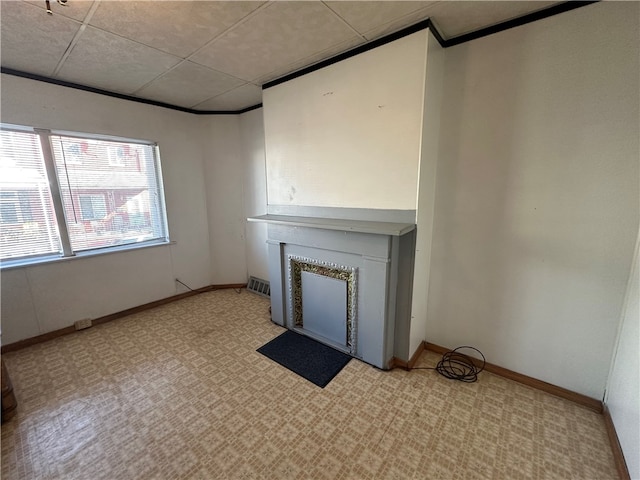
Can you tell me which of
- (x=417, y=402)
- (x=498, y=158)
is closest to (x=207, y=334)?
Answer: (x=417, y=402)

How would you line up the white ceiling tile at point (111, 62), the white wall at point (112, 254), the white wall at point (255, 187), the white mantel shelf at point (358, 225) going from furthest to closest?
the white wall at point (255, 187) < the white wall at point (112, 254) < the white ceiling tile at point (111, 62) < the white mantel shelf at point (358, 225)

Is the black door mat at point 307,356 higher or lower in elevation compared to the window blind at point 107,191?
lower

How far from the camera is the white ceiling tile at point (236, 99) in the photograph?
9.08ft

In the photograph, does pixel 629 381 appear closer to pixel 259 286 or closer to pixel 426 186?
pixel 426 186

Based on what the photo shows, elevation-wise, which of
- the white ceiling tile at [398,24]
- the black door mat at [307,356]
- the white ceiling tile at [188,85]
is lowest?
the black door mat at [307,356]

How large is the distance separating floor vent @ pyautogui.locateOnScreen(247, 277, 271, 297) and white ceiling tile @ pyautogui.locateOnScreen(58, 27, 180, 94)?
260 centimetres

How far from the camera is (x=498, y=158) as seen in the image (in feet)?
6.00

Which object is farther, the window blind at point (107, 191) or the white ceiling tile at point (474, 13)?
the window blind at point (107, 191)

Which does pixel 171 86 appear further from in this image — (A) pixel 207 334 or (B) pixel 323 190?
(A) pixel 207 334

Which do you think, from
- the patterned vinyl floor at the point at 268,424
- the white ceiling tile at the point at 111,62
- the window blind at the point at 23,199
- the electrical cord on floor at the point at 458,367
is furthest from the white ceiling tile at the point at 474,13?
the window blind at the point at 23,199

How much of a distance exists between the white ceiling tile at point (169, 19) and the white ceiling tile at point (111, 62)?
0.15 metres

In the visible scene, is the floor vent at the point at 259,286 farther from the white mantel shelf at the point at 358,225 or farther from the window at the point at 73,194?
the white mantel shelf at the point at 358,225

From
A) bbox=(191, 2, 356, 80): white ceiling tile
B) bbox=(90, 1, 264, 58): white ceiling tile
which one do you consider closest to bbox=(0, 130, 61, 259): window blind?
bbox=(90, 1, 264, 58): white ceiling tile

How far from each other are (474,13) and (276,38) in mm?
1292
